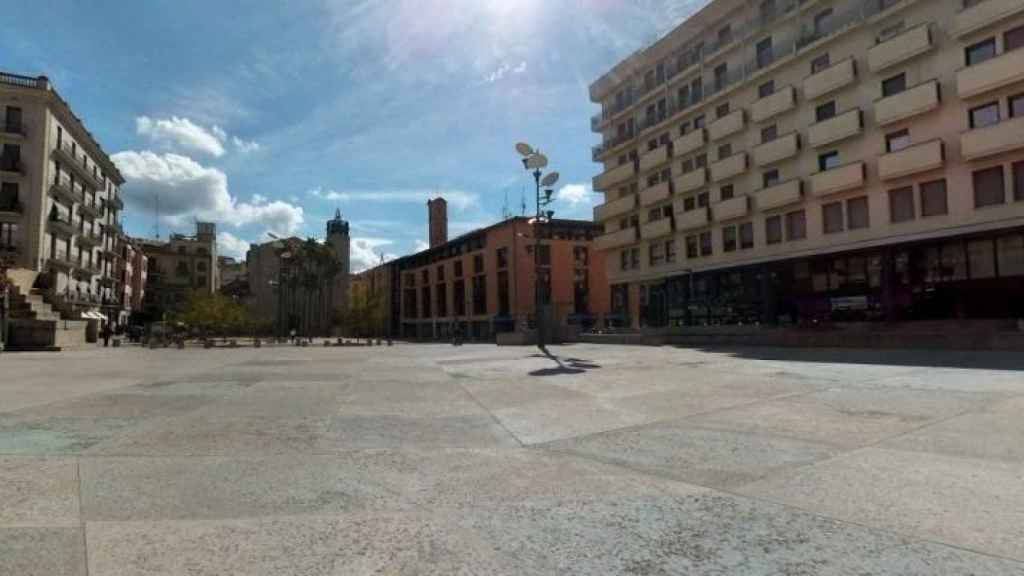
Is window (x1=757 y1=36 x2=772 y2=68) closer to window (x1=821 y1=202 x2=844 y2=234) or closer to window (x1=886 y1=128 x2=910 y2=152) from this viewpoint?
window (x1=886 y1=128 x2=910 y2=152)

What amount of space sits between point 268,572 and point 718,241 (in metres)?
43.9

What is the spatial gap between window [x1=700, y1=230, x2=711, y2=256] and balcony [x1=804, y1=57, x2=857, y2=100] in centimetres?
1169

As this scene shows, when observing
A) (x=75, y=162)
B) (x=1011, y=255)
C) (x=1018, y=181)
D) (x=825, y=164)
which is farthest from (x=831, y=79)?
(x=75, y=162)

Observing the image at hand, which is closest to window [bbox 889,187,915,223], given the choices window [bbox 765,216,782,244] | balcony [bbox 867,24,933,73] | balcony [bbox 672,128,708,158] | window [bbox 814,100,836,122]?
window [bbox 814,100,836,122]

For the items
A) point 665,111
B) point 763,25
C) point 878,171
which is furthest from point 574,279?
point 878,171

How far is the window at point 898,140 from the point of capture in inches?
1264

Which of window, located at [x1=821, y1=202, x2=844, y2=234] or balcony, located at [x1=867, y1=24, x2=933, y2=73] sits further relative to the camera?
window, located at [x1=821, y1=202, x2=844, y2=234]

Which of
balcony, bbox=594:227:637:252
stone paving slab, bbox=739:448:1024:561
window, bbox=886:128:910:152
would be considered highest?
window, bbox=886:128:910:152

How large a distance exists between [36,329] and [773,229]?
43.5 meters

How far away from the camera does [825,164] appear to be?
36625 millimetres

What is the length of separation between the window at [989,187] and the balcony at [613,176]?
26.3 m

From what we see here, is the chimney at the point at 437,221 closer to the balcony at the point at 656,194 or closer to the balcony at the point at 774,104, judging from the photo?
the balcony at the point at 656,194

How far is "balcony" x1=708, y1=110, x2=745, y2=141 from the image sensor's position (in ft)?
136

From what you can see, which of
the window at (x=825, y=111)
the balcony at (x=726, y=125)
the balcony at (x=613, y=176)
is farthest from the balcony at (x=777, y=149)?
the balcony at (x=613, y=176)
